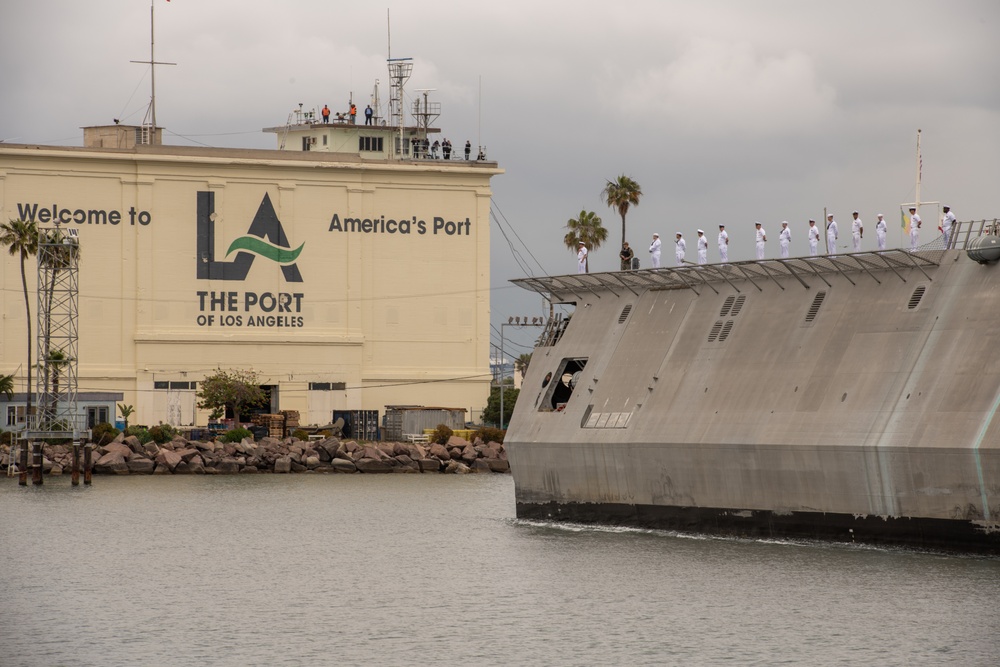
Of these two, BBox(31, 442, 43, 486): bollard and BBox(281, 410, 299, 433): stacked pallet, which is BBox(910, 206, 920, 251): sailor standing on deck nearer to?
BBox(31, 442, 43, 486): bollard

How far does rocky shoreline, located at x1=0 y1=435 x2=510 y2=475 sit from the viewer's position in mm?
79125

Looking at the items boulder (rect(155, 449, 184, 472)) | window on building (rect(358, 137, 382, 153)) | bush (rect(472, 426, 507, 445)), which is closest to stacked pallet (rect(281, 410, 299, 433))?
bush (rect(472, 426, 507, 445))

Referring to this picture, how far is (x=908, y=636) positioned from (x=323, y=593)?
1374cm

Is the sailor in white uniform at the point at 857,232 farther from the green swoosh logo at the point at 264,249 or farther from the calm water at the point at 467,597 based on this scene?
the green swoosh logo at the point at 264,249

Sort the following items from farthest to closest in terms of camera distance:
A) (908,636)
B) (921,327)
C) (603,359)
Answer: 1. (603,359)
2. (921,327)
3. (908,636)

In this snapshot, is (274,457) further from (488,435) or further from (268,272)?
(268,272)

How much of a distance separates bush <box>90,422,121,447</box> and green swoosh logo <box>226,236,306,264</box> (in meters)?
13.9

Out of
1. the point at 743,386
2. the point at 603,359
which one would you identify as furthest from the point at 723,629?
the point at 603,359

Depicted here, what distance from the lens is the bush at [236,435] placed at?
87.0 meters

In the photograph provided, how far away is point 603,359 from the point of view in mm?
51219

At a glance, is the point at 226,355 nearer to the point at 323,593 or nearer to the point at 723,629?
the point at 323,593

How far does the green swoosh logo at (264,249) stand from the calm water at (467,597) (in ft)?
140

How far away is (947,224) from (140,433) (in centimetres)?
5377

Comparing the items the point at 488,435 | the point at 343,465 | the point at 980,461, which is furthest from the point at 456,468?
the point at 980,461
